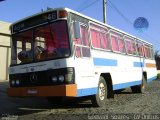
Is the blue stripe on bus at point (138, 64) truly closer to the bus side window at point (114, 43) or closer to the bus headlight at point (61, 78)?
the bus side window at point (114, 43)

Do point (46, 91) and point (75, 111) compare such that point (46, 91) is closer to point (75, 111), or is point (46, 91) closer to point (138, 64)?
point (75, 111)

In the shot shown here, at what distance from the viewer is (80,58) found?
10.8 metres

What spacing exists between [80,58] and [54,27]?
1.19 metres

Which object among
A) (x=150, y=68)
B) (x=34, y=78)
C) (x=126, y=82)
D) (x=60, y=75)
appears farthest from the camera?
(x=150, y=68)

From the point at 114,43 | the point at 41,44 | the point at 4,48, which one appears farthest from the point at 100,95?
the point at 4,48

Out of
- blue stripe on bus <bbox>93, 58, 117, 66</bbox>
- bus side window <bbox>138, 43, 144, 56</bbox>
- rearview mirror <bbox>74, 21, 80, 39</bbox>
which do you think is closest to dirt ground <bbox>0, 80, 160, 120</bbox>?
blue stripe on bus <bbox>93, 58, 117, 66</bbox>

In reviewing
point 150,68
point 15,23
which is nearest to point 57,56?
point 15,23

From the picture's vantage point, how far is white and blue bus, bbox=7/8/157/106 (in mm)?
10312

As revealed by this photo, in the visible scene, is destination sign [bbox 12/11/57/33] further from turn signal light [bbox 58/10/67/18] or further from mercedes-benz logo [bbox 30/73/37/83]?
mercedes-benz logo [bbox 30/73/37/83]

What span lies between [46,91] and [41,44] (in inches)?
60.5

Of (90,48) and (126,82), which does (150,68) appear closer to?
(126,82)

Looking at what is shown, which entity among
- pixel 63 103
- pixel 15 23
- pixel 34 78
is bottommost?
pixel 63 103

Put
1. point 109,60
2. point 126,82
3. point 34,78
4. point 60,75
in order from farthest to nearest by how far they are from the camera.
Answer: point 126,82
point 109,60
point 34,78
point 60,75

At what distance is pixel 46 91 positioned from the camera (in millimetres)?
10469
